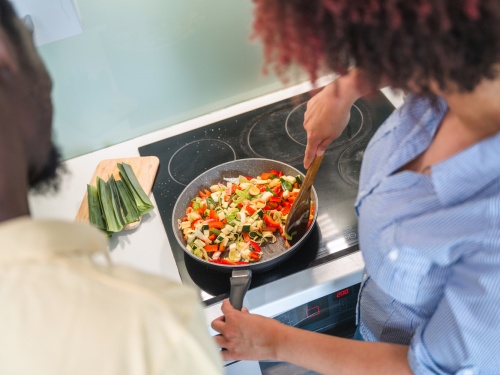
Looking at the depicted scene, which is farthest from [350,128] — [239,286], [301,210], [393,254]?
[393,254]

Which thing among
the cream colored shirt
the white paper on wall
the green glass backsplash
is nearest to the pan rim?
the green glass backsplash

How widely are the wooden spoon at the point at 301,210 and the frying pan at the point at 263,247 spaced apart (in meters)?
0.03

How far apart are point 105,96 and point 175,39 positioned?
245 millimetres

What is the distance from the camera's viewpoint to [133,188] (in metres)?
1.23

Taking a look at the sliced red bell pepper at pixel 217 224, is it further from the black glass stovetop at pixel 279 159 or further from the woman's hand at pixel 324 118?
A: the woman's hand at pixel 324 118

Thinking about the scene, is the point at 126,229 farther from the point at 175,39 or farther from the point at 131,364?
the point at 131,364

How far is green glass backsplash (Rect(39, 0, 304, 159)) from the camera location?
4.14 feet

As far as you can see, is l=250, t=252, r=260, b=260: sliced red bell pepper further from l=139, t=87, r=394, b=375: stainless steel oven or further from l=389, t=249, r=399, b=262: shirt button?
l=389, t=249, r=399, b=262: shirt button

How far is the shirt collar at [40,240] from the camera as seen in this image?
1.25 feet

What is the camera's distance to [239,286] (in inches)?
38.9

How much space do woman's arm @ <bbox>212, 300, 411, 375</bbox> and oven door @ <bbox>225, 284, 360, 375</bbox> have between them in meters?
0.15

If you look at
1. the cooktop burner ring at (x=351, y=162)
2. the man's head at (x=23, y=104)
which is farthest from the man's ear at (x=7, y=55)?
the cooktop burner ring at (x=351, y=162)

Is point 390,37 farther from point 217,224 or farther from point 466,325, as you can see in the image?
point 217,224

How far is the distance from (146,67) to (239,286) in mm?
683
